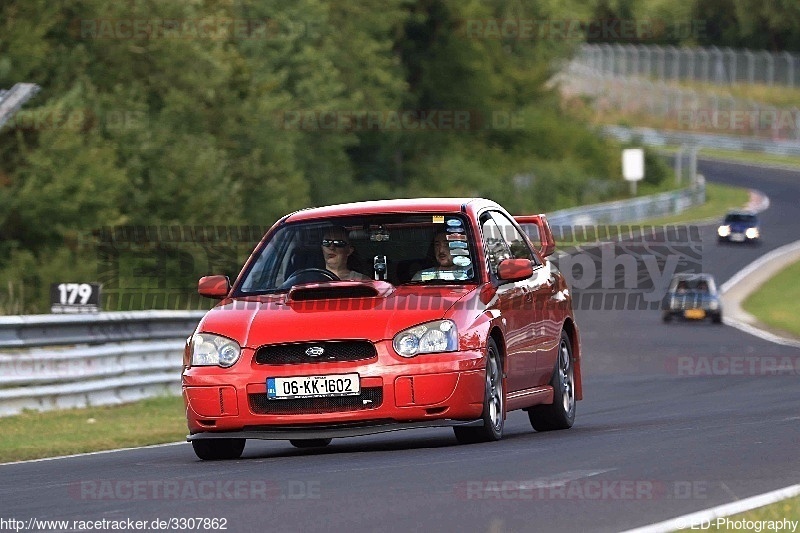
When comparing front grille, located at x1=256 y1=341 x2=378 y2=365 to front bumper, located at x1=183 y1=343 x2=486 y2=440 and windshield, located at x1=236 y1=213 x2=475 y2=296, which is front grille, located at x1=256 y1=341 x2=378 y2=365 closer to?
front bumper, located at x1=183 y1=343 x2=486 y2=440

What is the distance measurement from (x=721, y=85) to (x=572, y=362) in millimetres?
92466

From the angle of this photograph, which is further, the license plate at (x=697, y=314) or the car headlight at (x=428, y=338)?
the license plate at (x=697, y=314)

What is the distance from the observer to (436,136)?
7981cm

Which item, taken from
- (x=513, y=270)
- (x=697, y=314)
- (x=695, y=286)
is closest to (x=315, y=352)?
(x=513, y=270)

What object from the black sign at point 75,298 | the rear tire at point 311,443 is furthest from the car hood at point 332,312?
the black sign at point 75,298

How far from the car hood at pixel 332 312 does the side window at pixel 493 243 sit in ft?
2.15

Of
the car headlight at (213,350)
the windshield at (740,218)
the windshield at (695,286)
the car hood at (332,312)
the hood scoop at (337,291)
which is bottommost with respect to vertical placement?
the windshield at (740,218)

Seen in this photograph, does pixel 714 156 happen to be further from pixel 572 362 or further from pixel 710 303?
pixel 572 362

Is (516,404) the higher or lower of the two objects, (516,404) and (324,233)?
the lower

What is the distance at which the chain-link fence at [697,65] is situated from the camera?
329 feet

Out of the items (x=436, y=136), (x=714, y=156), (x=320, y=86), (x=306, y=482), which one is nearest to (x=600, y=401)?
(x=306, y=482)

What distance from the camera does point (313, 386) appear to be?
36.9ft

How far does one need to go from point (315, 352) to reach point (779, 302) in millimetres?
34964

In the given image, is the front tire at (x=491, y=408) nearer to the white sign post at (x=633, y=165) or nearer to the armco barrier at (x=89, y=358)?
the armco barrier at (x=89, y=358)
